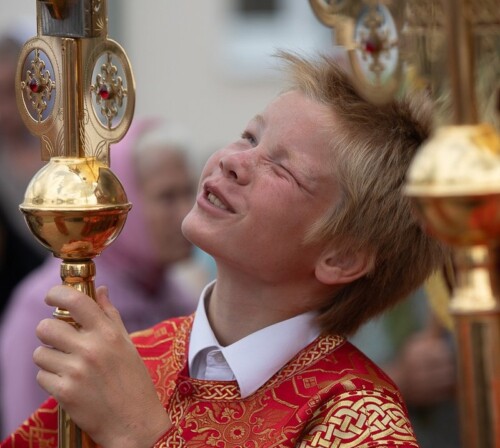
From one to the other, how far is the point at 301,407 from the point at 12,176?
93.2 inches

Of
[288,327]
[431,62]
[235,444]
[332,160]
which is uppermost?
[431,62]

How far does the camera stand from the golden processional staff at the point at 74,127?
56.9 inches

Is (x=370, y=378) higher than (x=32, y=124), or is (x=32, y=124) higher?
(x=32, y=124)

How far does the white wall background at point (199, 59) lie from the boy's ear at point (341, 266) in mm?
8076

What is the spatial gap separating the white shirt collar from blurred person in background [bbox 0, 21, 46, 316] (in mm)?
2018

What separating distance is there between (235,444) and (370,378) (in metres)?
0.20

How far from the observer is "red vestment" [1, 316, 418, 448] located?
1.61 m

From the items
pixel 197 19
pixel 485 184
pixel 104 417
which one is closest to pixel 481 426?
pixel 485 184

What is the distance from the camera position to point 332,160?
1771 millimetres

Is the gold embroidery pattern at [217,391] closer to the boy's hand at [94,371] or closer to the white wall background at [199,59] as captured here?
the boy's hand at [94,371]

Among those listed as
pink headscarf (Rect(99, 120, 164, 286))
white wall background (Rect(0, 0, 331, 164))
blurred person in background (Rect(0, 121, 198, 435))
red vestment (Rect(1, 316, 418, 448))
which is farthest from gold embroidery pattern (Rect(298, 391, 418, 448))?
white wall background (Rect(0, 0, 331, 164))

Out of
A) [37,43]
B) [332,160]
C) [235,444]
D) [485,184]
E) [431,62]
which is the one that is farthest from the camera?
[332,160]

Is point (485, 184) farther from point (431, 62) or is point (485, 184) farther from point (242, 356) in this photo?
point (242, 356)

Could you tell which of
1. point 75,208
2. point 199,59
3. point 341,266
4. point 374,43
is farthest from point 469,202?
point 199,59
